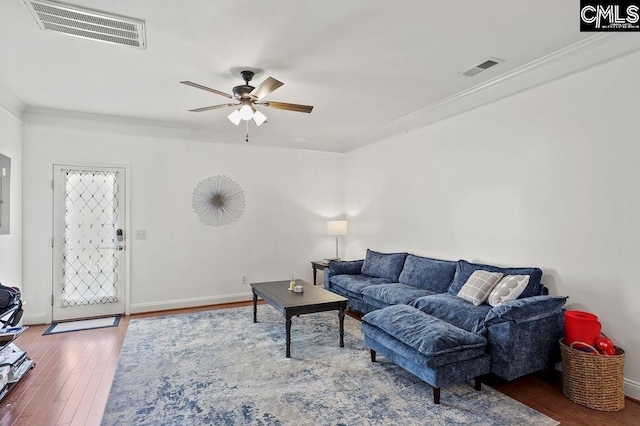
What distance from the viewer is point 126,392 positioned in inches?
107

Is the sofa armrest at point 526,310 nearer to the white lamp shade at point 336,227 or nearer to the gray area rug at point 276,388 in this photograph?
the gray area rug at point 276,388

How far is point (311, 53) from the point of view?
2.96m

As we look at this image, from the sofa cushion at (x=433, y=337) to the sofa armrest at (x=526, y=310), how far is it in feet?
0.68

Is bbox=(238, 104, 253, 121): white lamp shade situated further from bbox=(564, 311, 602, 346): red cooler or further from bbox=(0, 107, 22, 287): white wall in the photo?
bbox=(564, 311, 602, 346): red cooler

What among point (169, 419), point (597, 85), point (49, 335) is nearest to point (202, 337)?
point (169, 419)

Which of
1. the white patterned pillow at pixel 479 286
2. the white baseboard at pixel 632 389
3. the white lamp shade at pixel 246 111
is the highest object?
the white lamp shade at pixel 246 111

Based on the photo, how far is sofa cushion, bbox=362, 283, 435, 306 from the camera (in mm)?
3826

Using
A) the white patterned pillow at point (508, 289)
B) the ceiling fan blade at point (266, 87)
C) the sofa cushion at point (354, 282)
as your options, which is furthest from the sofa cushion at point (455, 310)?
the ceiling fan blade at point (266, 87)

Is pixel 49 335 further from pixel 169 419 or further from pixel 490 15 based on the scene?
pixel 490 15

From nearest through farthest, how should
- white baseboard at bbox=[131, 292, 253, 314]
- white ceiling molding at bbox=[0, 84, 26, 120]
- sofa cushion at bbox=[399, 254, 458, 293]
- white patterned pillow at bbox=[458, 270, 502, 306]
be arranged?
white patterned pillow at bbox=[458, 270, 502, 306]
white ceiling molding at bbox=[0, 84, 26, 120]
sofa cushion at bbox=[399, 254, 458, 293]
white baseboard at bbox=[131, 292, 253, 314]

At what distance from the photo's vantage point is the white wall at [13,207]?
12.6ft

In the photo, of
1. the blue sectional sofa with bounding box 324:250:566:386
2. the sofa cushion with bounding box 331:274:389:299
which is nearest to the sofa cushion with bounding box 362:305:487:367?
the blue sectional sofa with bounding box 324:250:566:386

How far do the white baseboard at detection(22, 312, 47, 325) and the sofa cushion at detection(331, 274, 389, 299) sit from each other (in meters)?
3.78

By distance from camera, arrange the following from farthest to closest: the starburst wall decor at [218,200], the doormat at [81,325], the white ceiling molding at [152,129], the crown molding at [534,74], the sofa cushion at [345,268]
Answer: the starburst wall decor at [218,200], the sofa cushion at [345,268], the white ceiling molding at [152,129], the doormat at [81,325], the crown molding at [534,74]
